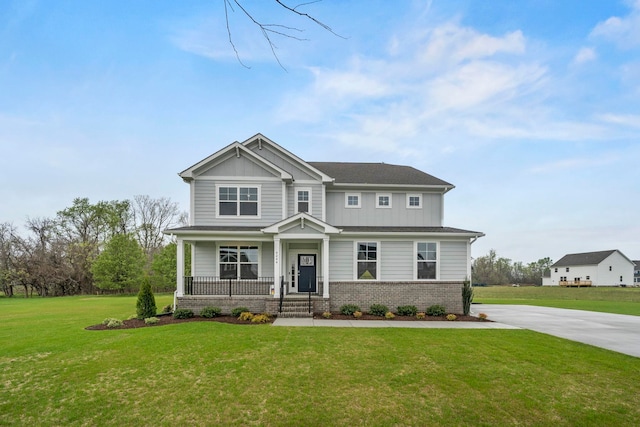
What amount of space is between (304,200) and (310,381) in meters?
10.4

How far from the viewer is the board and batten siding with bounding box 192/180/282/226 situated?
1509cm

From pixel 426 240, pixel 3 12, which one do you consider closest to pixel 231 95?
pixel 3 12

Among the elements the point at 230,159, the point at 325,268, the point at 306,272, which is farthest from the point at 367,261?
the point at 230,159

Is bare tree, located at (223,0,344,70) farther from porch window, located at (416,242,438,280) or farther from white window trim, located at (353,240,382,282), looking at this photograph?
porch window, located at (416,242,438,280)

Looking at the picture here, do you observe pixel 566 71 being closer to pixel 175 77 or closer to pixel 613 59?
pixel 613 59

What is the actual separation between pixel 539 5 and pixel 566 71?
1034 centimetres

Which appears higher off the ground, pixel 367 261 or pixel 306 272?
pixel 367 261

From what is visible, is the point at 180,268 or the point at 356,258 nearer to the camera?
the point at 180,268

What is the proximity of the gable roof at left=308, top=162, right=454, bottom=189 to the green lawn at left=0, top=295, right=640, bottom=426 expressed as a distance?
8756mm

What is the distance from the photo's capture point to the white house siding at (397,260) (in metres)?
15.1

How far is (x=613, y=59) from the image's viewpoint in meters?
12.0

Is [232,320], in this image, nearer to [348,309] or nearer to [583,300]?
[348,309]

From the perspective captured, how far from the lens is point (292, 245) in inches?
619

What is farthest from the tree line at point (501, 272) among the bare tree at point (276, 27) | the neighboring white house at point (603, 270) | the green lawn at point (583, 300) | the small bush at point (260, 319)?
the bare tree at point (276, 27)
